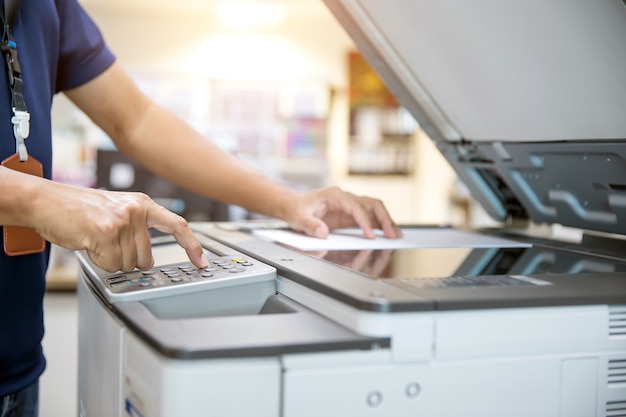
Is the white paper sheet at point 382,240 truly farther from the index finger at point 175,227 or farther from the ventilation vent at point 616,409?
the ventilation vent at point 616,409

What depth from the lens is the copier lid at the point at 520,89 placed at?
0.79 m

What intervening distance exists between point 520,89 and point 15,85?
2.28 ft

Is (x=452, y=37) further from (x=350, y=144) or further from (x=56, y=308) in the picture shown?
(x=350, y=144)

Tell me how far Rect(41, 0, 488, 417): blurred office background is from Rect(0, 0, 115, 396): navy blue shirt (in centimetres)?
500

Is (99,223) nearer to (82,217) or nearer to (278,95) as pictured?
(82,217)

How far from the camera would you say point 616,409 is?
0.61 m

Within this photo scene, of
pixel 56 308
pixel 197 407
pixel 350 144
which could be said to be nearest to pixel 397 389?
pixel 197 407

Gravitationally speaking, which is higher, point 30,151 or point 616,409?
point 30,151

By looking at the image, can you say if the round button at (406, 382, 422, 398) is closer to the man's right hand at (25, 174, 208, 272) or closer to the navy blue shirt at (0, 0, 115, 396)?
the man's right hand at (25, 174, 208, 272)

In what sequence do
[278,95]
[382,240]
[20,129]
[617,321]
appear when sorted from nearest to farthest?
[617,321], [20,129], [382,240], [278,95]

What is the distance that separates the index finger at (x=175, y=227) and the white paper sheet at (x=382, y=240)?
0.20 meters

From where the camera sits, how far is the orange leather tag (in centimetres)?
86

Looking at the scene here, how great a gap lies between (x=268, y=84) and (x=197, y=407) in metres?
6.17

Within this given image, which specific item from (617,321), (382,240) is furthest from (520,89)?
(617,321)
